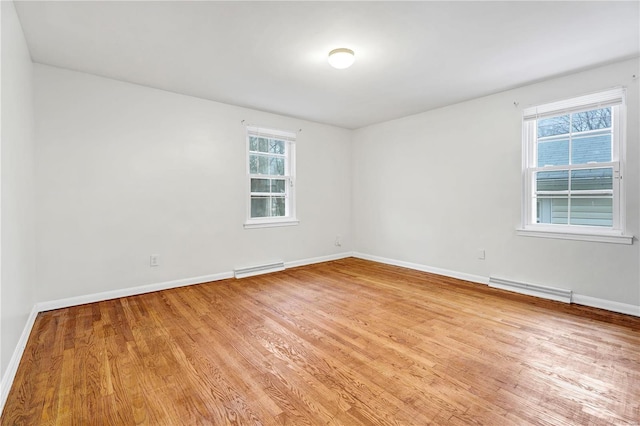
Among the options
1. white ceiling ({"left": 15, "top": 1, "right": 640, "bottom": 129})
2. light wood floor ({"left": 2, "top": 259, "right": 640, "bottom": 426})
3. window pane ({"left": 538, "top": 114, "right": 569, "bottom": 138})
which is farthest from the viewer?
window pane ({"left": 538, "top": 114, "right": 569, "bottom": 138})

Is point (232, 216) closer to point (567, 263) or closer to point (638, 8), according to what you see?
point (567, 263)

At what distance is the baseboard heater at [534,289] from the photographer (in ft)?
10.7

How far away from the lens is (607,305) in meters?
3.03

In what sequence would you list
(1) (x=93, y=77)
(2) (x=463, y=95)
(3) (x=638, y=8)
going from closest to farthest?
(3) (x=638, y=8) → (1) (x=93, y=77) → (2) (x=463, y=95)

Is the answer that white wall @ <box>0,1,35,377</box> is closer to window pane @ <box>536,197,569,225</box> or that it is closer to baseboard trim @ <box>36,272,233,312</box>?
baseboard trim @ <box>36,272,233,312</box>

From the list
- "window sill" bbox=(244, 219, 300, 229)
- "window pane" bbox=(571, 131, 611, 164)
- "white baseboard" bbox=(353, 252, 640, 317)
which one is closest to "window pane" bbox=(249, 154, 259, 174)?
"window sill" bbox=(244, 219, 300, 229)

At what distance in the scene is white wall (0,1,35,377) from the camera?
71.6 inches

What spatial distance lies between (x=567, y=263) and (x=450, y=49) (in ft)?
8.61

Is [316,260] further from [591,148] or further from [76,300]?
[591,148]

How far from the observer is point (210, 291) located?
3648 millimetres

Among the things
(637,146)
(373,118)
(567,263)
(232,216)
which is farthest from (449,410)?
(373,118)

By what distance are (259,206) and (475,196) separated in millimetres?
3125

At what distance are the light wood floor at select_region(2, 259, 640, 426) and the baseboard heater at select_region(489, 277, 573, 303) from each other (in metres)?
0.22

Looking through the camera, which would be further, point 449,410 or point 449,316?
point 449,316
